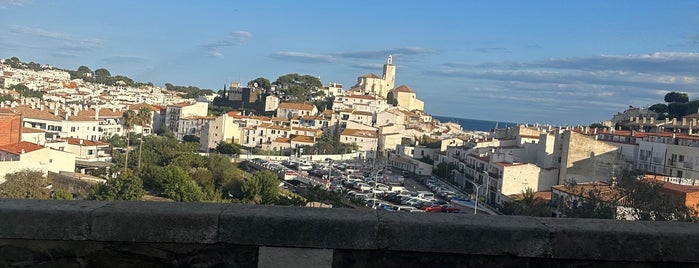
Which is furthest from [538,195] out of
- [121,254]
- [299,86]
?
[299,86]

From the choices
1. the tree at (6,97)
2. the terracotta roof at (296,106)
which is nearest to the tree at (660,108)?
the terracotta roof at (296,106)

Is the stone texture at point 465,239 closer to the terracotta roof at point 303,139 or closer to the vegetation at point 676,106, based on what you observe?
the terracotta roof at point 303,139

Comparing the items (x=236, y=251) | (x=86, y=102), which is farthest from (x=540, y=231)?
(x=86, y=102)

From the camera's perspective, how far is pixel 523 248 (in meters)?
3.57

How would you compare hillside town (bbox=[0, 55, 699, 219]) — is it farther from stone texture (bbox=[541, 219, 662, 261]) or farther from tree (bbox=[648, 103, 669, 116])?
stone texture (bbox=[541, 219, 662, 261])

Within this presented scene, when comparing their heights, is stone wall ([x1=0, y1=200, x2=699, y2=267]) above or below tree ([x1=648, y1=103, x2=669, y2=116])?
below

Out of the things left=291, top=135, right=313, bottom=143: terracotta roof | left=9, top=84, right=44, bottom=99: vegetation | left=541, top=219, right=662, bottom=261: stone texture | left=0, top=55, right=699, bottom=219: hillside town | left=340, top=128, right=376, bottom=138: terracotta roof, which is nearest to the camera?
left=541, top=219, right=662, bottom=261: stone texture

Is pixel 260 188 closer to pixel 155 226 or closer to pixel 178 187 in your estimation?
pixel 178 187

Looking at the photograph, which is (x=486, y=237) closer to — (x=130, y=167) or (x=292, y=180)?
(x=292, y=180)

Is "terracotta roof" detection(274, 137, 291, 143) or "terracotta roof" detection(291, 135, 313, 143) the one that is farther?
"terracotta roof" detection(274, 137, 291, 143)

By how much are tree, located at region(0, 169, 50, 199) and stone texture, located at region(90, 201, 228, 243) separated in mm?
33226

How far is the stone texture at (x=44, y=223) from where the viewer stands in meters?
3.56

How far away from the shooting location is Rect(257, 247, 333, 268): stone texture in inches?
141

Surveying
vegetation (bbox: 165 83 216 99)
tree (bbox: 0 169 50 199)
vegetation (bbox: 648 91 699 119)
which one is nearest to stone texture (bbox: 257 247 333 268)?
tree (bbox: 0 169 50 199)
